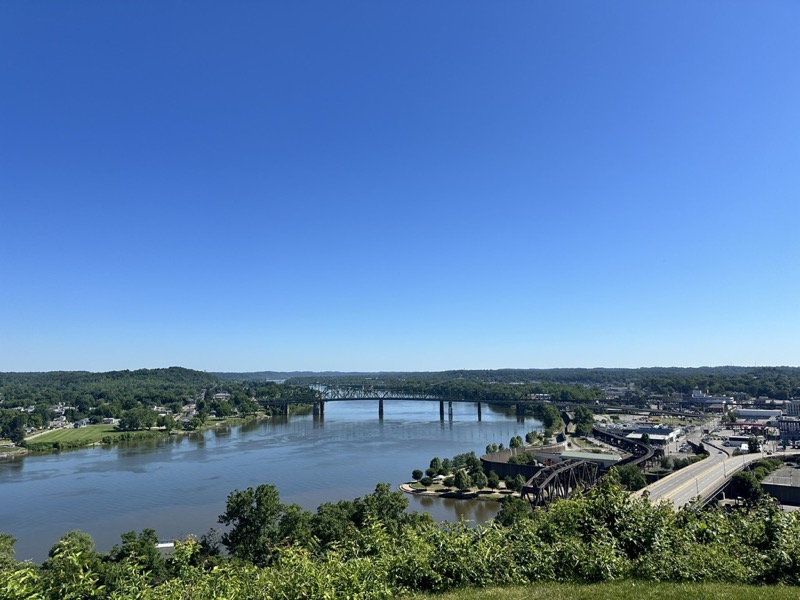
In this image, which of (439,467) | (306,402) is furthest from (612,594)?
(306,402)

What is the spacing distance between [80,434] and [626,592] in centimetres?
4876

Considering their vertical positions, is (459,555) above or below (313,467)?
above

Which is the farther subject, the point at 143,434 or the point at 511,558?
the point at 143,434

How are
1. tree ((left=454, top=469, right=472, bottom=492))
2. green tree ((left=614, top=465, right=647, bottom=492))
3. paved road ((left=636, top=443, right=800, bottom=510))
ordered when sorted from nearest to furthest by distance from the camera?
1. paved road ((left=636, top=443, right=800, bottom=510))
2. green tree ((left=614, top=465, right=647, bottom=492))
3. tree ((left=454, top=469, right=472, bottom=492))

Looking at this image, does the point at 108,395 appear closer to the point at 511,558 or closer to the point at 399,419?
the point at 399,419

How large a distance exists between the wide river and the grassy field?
366 cm

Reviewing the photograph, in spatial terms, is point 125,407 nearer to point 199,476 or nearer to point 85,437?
point 85,437

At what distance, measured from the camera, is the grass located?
4.84m

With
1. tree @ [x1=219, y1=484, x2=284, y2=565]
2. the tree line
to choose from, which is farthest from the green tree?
the tree line

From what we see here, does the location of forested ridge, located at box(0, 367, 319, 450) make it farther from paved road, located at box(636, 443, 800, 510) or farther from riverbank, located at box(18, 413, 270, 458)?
paved road, located at box(636, 443, 800, 510)

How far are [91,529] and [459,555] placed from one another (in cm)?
1819

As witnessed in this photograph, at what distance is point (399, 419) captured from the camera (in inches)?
2333

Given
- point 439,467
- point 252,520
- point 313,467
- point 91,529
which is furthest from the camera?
point 313,467

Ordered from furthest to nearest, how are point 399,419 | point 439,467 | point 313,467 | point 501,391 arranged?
point 501,391 < point 399,419 < point 313,467 < point 439,467
